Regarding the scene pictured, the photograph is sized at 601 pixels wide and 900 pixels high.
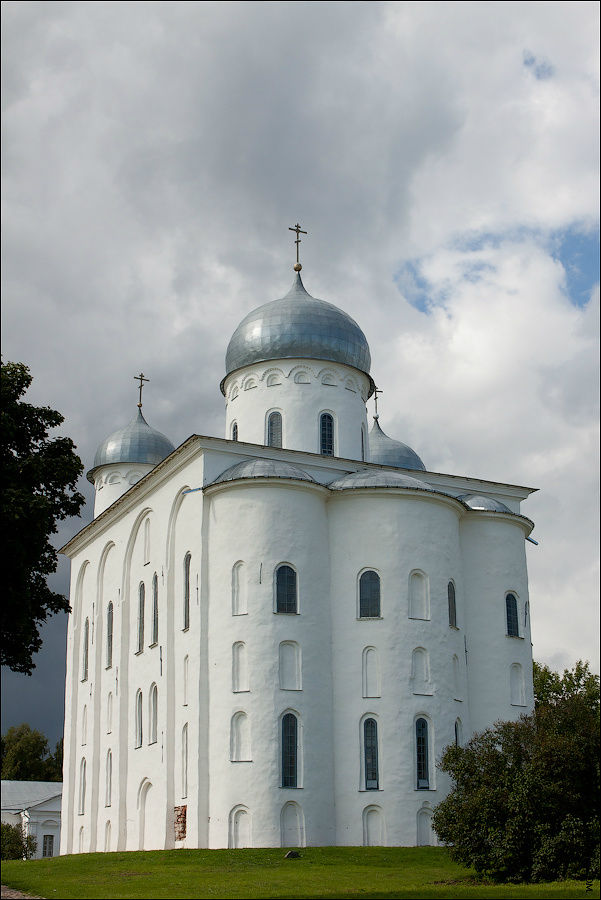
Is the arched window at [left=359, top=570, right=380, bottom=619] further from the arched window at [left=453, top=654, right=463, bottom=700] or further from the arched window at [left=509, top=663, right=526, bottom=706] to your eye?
the arched window at [left=509, top=663, right=526, bottom=706]

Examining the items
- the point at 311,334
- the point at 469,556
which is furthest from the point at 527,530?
the point at 311,334

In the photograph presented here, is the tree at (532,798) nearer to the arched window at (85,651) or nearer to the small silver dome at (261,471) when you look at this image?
the small silver dome at (261,471)

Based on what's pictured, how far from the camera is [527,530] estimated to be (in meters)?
33.9

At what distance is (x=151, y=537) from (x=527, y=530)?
12.0 meters

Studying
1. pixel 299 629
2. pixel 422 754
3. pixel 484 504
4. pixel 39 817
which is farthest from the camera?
pixel 39 817

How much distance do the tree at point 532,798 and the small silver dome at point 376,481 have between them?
8.63 metres

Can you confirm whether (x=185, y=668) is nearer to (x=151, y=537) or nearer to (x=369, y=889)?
(x=151, y=537)

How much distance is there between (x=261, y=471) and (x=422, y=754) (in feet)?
28.3

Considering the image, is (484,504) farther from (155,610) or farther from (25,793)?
(25,793)

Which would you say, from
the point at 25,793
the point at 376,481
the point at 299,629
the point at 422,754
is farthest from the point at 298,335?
the point at 25,793

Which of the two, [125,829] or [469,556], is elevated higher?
[469,556]

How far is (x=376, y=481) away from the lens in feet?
97.9

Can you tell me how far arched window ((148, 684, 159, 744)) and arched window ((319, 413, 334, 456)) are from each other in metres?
9.20

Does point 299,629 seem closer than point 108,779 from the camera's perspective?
Yes
